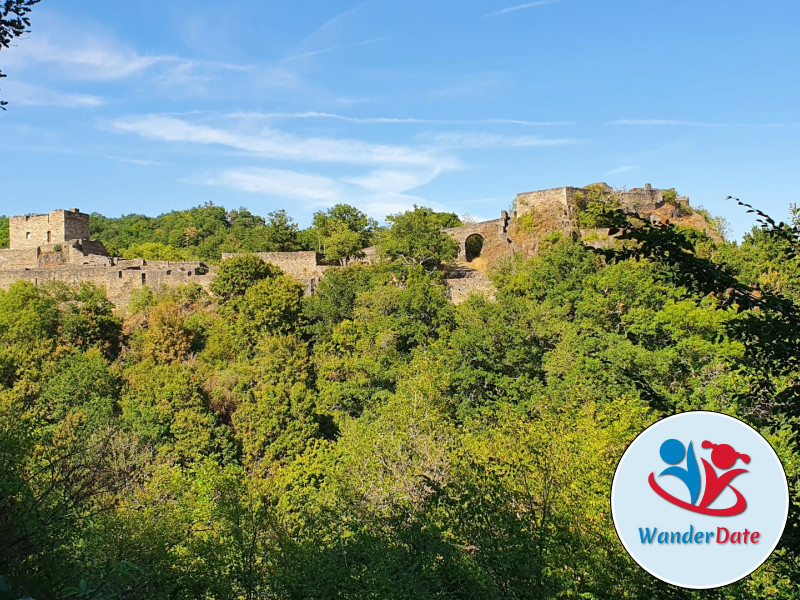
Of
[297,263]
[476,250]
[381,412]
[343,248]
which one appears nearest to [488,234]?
[476,250]

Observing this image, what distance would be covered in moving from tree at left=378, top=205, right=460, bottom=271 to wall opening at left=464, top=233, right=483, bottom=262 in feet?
7.57

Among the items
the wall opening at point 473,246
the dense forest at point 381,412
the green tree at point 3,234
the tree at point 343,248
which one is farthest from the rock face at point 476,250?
the green tree at point 3,234

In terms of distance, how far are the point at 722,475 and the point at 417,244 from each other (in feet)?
92.6

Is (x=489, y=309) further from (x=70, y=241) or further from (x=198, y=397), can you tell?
(x=70, y=241)

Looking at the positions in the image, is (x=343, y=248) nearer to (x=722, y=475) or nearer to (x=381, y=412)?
(x=381, y=412)

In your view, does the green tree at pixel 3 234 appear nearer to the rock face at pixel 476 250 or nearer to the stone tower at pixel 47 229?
the stone tower at pixel 47 229

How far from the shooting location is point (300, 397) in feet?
85.4

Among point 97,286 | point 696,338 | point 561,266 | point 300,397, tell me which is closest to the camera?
point 696,338

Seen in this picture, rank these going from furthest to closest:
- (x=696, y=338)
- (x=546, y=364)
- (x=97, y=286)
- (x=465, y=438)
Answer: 1. (x=97, y=286)
2. (x=546, y=364)
3. (x=696, y=338)
4. (x=465, y=438)

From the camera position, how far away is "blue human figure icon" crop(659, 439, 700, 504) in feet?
17.1

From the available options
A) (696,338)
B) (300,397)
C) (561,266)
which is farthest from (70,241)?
(696,338)

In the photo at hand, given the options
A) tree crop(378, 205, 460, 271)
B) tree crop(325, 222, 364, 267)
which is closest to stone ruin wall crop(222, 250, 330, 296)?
tree crop(325, 222, 364, 267)

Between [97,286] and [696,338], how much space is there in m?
27.4

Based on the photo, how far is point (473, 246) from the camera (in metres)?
36.8
